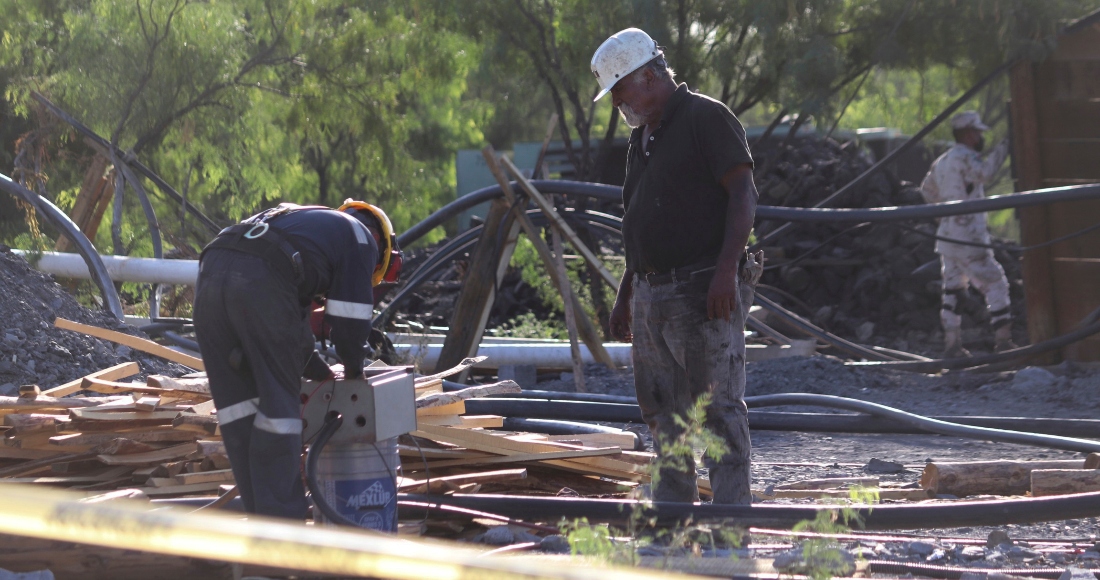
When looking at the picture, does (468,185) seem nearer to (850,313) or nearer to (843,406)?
(850,313)

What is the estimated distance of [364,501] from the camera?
13.2 ft

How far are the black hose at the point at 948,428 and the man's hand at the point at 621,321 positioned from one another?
1.75 meters

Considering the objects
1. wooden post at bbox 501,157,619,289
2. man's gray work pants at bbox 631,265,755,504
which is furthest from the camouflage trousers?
man's gray work pants at bbox 631,265,755,504

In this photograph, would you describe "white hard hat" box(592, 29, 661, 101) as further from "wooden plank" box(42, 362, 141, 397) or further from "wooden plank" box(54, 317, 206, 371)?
"wooden plank" box(42, 362, 141, 397)

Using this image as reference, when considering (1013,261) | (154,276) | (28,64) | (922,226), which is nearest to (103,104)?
(28,64)

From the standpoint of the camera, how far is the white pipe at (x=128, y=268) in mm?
9945

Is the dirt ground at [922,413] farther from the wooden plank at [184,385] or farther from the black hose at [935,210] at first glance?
the wooden plank at [184,385]

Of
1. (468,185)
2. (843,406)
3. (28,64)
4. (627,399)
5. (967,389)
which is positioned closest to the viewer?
(843,406)

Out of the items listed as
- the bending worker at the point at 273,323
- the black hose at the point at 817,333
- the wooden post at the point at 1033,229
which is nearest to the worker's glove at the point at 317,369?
the bending worker at the point at 273,323

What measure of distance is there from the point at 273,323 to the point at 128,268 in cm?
680

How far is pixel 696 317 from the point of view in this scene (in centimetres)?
436

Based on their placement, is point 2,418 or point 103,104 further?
point 103,104

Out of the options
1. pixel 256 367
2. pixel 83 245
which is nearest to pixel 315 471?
pixel 256 367

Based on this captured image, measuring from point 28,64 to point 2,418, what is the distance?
929 centimetres
